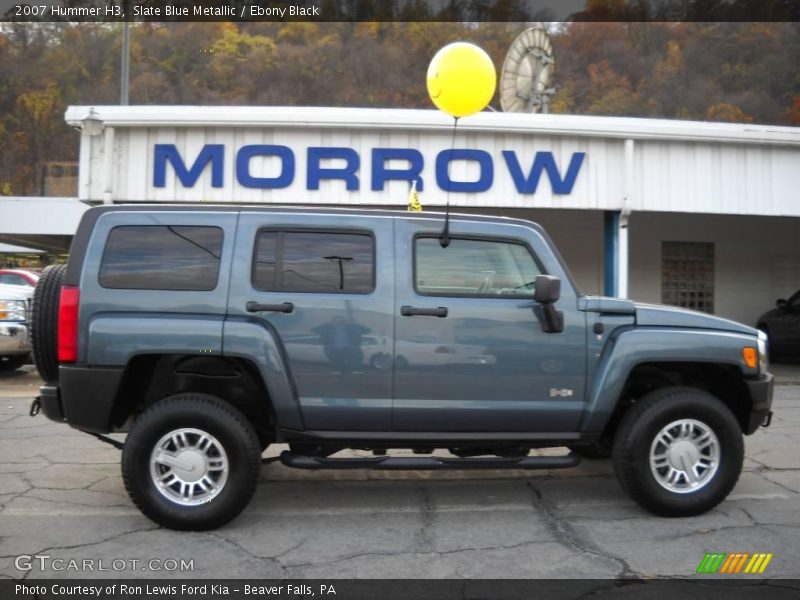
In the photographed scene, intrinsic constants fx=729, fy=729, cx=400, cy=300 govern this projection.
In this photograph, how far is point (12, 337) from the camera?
1066cm

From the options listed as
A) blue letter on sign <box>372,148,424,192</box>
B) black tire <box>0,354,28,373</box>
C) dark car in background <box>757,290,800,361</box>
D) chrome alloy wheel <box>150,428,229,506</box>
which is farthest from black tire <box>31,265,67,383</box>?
dark car in background <box>757,290,800,361</box>

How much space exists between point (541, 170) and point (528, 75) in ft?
13.1

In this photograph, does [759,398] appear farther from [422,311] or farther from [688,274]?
[688,274]

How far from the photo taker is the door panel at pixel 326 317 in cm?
448

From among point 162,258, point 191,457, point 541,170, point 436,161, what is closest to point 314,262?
point 162,258

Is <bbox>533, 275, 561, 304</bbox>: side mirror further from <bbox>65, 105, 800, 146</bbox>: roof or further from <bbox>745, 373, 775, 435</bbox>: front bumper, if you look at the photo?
<bbox>65, 105, 800, 146</bbox>: roof

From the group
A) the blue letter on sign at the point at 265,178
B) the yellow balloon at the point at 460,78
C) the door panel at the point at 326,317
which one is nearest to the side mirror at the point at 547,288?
the door panel at the point at 326,317

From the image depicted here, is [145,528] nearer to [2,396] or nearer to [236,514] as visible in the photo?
[236,514]

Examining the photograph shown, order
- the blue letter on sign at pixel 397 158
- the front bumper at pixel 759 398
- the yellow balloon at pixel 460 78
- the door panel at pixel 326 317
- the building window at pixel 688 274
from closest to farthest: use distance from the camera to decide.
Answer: the door panel at pixel 326 317 → the front bumper at pixel 759 398 → the yellow balloon at pixel 460 78 → the blue letter on sign at pixel 397 158 → the building window at pixel 688 274

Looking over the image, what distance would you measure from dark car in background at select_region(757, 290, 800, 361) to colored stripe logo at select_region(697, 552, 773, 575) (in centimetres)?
1076

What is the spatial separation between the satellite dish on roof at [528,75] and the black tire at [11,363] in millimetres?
10395

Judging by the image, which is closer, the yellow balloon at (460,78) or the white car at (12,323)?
the yellow balloon at (460,78)

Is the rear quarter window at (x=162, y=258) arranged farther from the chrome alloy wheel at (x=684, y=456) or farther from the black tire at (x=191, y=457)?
the chrome alloy wheel at (x=684, y=456)

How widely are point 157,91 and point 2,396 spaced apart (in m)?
39.7
